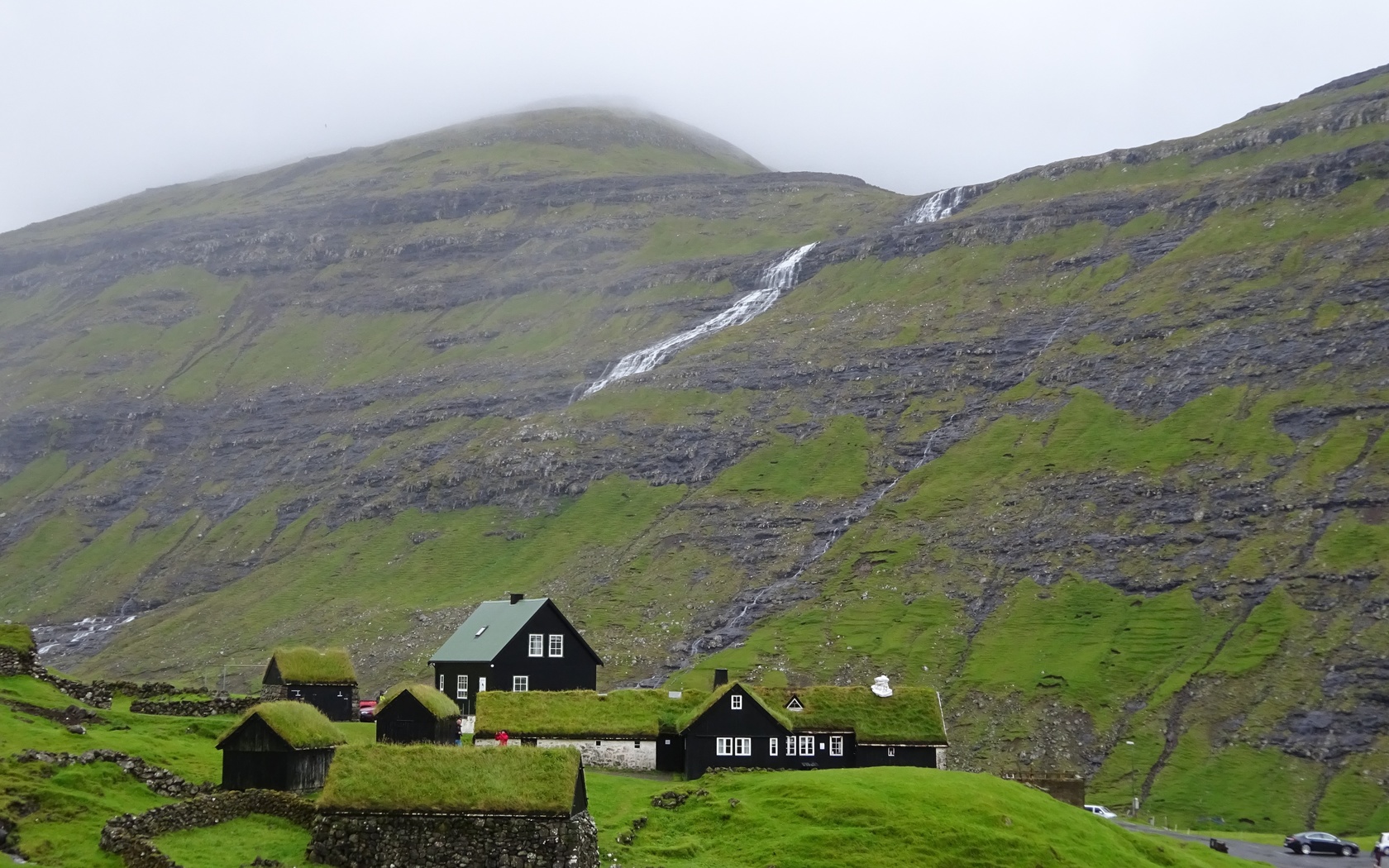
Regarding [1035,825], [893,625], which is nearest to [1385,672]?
[893,625]

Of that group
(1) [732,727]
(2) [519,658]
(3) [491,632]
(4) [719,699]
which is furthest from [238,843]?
(3) [491,632]

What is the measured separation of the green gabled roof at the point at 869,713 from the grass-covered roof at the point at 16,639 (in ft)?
120

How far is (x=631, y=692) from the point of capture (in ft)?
236

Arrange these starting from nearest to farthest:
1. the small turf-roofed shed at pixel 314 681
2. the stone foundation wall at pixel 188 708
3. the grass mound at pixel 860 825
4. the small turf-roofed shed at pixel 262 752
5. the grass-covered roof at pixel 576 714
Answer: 1. the small turf-roofed shed at pixel 262 752
2. the grass mound at pixel 860 825
3. the stone foundation wall at pixel 188 708
4. the grass-covered roof at pixel 576 714
5. the small turf-roofed shed at pixel 314 681

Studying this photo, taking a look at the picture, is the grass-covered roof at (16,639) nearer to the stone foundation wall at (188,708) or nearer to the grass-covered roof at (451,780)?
the stone foundation wall at (188,708)

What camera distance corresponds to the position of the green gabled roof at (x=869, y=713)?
234 ft

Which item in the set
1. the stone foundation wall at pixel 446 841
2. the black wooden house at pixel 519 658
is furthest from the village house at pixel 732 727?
the stone foundation wall at pixel 446 841

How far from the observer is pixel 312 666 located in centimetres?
8262

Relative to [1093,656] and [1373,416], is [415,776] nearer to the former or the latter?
[1093,656]

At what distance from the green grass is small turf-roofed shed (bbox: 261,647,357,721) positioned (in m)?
36.0

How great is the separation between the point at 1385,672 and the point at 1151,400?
73.7 m

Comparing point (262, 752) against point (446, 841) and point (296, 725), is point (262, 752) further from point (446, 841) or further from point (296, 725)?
point (446, 841)

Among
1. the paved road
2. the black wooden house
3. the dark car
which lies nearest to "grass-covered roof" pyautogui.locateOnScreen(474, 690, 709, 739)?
the black wooden house

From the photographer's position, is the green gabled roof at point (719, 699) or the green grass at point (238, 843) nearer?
the green grass at point (238, 843)
